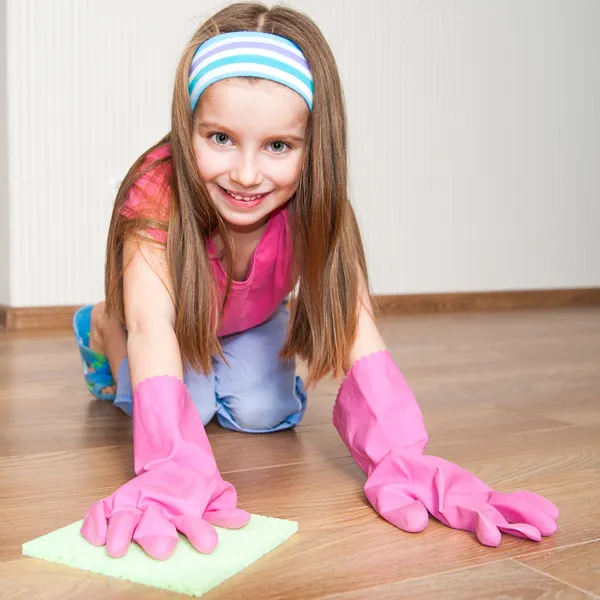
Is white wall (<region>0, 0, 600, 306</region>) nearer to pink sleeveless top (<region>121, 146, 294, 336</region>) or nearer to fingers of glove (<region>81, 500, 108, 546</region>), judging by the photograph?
pink sleeveless top (<region>121, 146, 294, 336</region>)

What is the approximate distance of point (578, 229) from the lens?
11.6 feet

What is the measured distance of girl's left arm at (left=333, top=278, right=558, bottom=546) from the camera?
0.88 meters

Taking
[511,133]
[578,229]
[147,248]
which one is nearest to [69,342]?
[147,248]

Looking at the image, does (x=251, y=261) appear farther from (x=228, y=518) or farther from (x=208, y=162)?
(x=228, y=518)

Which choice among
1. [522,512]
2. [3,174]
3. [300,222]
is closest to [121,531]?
[522,512]

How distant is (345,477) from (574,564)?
34cm

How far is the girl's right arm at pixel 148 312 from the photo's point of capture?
0.98 metres

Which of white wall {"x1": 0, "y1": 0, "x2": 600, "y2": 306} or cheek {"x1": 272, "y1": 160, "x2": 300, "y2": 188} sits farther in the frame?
white wall {"x1": 0, "y1": 0, "x2": 600, "y2": 306}

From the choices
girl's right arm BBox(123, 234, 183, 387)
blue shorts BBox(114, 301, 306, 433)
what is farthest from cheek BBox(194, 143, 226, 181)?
blue shorts BBox(114, 301, 306, 433)

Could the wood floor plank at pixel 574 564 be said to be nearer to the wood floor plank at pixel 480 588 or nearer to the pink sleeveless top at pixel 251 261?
the wood floor plank at pixel 480 588

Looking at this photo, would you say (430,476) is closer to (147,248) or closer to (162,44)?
(147,248)

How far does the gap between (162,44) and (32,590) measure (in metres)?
2.10

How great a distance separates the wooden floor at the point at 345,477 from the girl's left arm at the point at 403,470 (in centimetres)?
2

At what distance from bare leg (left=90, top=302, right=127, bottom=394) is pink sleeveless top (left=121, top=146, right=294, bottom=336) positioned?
0.53 feet
